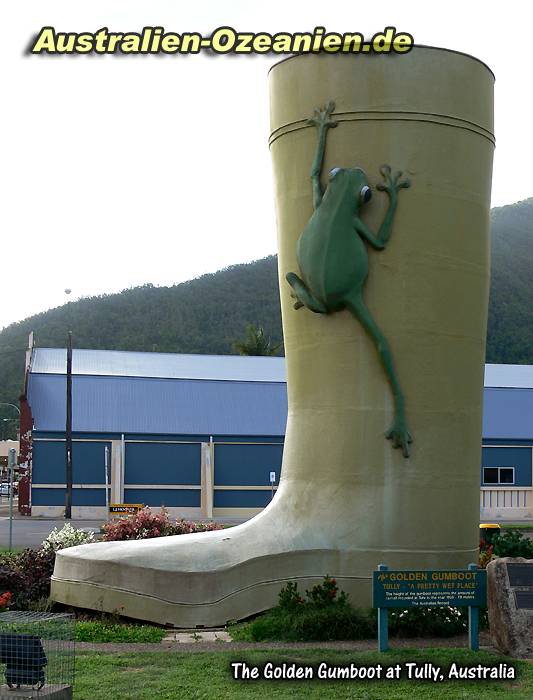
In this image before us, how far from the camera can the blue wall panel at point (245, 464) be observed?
4356cm

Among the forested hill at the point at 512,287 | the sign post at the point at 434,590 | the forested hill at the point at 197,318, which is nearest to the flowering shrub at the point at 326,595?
the sign post at the point at 434,590

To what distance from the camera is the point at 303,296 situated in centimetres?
1352

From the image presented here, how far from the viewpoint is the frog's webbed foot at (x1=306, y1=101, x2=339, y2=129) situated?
13.4 metres

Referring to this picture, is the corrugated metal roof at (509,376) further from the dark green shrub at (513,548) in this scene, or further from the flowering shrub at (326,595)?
the flowering shrub at (326,595)

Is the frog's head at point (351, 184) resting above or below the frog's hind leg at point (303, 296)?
above

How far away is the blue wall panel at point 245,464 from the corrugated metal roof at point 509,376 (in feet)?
38.4

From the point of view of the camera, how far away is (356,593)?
12984 millimetres

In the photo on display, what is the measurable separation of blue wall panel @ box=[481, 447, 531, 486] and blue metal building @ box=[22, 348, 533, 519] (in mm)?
45

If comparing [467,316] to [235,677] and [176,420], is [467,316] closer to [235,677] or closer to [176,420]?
[235,677]

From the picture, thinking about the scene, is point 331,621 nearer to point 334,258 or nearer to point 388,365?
point 388,365

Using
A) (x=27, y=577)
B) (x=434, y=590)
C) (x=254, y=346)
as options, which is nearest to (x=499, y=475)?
(x=254, y=346)

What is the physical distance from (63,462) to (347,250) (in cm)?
3122

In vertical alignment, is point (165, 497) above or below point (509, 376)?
below

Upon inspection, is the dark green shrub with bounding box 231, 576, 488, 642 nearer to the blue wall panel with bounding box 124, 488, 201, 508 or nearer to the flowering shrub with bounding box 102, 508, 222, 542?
the flowering shrub with bounding box 102, 508, 222, 542
